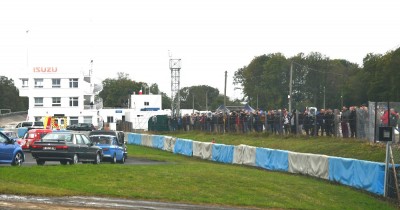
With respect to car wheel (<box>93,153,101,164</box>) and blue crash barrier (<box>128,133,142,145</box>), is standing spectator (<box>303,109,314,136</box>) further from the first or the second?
blue crash barrier (<box>128,133,142,145</box>)

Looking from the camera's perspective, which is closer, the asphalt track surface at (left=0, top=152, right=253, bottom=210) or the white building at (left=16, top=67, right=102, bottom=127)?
the asphalt track surface at (left=0, top=152, right=253, bottom=210)

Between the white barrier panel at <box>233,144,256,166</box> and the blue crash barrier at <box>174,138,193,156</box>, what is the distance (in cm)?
895

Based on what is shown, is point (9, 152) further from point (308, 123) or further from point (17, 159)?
point (308, 123)

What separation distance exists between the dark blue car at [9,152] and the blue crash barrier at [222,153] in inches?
644

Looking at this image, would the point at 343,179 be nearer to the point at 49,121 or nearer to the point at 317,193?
the point at 317,193

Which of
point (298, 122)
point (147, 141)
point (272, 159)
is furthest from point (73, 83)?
point (272, 159)

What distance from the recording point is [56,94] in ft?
344

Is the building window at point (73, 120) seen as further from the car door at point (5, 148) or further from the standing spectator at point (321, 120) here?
the car door at point (5, 148)

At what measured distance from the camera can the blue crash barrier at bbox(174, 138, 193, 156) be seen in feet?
162

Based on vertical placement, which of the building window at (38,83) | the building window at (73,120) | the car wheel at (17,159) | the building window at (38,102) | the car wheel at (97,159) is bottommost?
the car wheel at (97,159)

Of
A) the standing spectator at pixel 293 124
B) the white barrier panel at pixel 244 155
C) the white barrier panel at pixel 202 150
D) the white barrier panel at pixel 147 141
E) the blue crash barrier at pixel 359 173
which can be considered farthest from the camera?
the white barrier panel at pixel 147 141

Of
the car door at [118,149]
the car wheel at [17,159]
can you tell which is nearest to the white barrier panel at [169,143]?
the car door at [118,149]

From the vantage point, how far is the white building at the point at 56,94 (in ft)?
340

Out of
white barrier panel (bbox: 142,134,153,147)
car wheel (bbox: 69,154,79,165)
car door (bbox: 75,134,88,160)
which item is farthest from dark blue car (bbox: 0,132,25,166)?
white barrier panel (bbox: 142,134,153,147)
